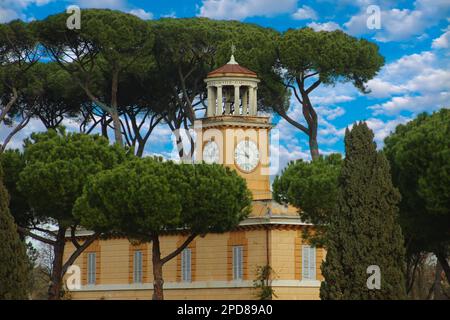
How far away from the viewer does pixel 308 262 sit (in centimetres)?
6031

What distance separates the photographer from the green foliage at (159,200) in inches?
2167

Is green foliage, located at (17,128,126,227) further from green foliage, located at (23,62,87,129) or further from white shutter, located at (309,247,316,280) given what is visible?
green foliage, located at (23,62,87,129)

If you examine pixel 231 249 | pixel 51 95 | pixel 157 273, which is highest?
pixel 51 95

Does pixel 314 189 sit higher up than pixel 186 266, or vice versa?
pixel 314 189

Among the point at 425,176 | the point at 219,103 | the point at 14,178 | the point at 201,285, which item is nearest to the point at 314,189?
the point at 425,176

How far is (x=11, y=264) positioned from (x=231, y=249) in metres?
20.1

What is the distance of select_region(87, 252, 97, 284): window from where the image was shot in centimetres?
6706

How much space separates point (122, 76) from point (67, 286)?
20.8m

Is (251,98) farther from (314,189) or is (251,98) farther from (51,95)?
(51,95)

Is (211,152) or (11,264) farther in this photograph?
(211,152)

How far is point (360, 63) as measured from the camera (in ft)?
255
